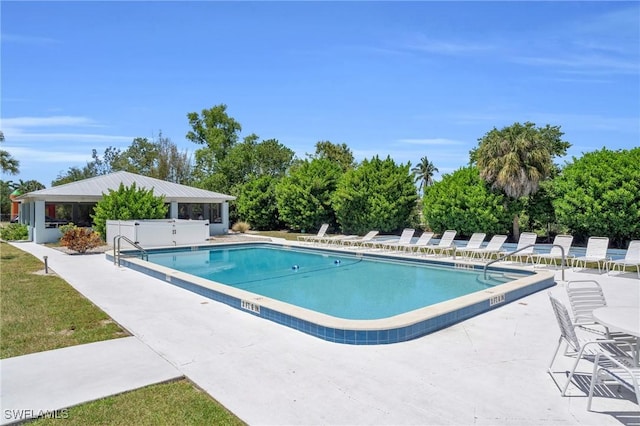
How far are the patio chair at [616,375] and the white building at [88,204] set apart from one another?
21.1 meters

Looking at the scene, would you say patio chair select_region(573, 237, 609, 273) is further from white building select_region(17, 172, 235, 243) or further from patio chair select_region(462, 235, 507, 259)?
white building select_region(17, 172, 235, 243)

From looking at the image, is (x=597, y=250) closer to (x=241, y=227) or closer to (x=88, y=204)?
(x=241, y=227)

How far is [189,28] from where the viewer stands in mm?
15008

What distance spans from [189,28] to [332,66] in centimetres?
653

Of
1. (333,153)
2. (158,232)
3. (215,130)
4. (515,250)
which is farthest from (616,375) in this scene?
(215,130)

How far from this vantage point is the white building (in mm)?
20875

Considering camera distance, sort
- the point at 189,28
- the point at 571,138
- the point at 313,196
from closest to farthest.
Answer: the point at 189,28
the point at 313,196
the point at 571,138

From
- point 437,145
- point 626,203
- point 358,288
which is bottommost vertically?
point 358,288

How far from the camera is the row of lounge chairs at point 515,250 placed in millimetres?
11531

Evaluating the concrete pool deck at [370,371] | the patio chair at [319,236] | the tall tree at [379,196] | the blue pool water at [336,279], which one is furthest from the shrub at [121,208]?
the concrete pool deck at [370,371]

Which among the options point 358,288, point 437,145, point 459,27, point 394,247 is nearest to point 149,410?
point 358,288

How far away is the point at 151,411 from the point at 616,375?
4.18 meters

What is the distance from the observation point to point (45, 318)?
6723 millimetres

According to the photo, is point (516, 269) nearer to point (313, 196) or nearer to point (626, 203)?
point (626, 203)
